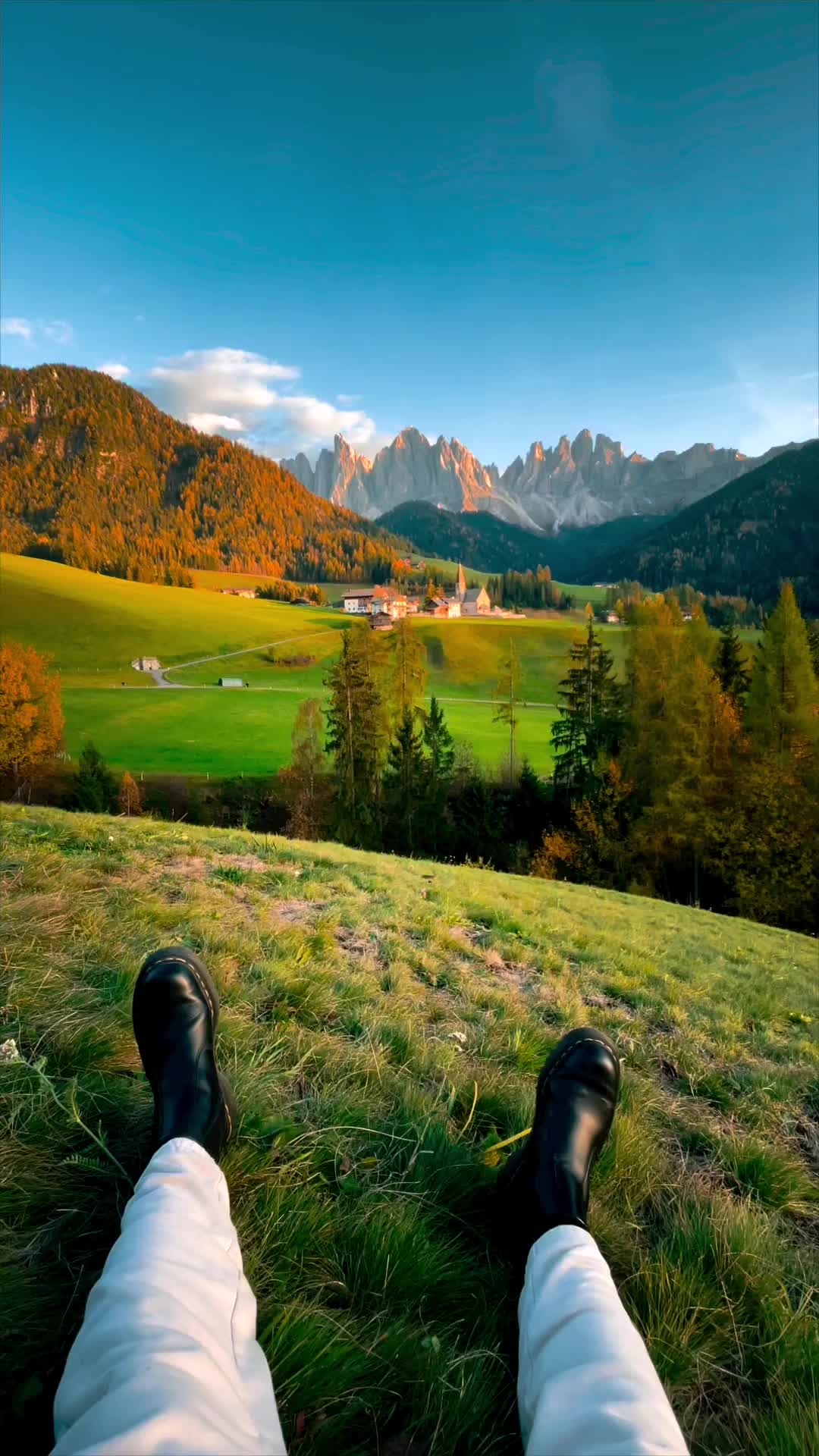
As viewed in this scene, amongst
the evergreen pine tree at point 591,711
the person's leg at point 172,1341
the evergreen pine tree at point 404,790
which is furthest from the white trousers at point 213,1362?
the evergreen pine tree at point 404,790

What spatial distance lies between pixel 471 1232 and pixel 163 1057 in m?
1.12

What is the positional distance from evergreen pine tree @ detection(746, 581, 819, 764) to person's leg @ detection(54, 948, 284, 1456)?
74.2 feet

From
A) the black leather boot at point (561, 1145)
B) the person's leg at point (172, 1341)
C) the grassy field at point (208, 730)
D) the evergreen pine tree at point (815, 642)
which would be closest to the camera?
the person's leg at point (172, 1341)

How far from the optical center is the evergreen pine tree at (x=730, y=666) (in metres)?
28.0

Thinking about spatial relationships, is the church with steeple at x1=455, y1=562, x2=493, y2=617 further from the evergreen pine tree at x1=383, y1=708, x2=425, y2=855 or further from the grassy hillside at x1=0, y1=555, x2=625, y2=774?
the evergreen pine tree at x1=383, y1=708, x2=425, y2=855

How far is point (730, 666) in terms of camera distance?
29.0 m

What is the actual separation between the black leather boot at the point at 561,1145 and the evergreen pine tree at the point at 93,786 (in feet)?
97.7

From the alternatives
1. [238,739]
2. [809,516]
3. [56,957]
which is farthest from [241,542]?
[56,957]

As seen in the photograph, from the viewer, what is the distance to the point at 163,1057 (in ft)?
6.29

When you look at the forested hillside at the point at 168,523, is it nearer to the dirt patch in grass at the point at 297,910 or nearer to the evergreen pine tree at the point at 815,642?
the evergreen pine tree at the point at 815,642

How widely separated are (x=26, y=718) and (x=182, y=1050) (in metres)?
36.2

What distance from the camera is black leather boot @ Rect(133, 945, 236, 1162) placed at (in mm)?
1683

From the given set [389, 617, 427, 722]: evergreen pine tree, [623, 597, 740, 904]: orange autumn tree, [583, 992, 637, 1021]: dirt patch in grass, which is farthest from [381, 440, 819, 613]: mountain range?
[583, 992, 637, 1021]: dirt patch in grass

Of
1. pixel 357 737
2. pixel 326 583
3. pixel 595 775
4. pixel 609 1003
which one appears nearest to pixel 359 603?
pixel 326 583
